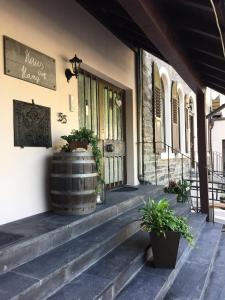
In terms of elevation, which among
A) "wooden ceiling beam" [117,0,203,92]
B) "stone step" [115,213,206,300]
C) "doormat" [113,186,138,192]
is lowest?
"stone step" [115,213,206,300]

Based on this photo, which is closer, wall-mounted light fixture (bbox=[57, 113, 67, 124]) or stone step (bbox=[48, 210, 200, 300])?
stone step (bbox=[48, 210, 200, 300])

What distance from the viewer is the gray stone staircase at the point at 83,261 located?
191 cm

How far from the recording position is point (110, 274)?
2.20 metres

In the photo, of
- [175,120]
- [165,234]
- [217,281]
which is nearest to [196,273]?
[217,281]

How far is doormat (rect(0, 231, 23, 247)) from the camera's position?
2.10 metres

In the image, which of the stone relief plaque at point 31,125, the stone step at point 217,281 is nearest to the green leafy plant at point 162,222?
the stone step at point 217,281

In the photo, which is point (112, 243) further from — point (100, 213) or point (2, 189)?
point (2, 189)

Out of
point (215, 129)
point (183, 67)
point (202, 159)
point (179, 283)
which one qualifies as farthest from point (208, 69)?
point (215, 129)

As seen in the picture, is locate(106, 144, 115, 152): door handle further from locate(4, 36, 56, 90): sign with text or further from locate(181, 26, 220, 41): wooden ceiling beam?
locate(181, 26, 220, 41): wooden ceiling beam

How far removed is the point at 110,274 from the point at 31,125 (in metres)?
1.58

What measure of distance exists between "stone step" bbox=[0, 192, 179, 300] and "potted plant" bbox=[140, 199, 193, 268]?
0.37 meters

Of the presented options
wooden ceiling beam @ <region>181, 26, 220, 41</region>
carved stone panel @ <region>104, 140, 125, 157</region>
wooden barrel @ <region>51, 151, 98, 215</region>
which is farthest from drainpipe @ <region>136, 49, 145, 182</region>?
wooden barrel @ <region>51, 151, 98, 215</region>

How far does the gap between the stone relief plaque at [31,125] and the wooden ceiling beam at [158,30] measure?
127cm

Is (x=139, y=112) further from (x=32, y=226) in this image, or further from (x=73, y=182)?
(x=32, y=226)
